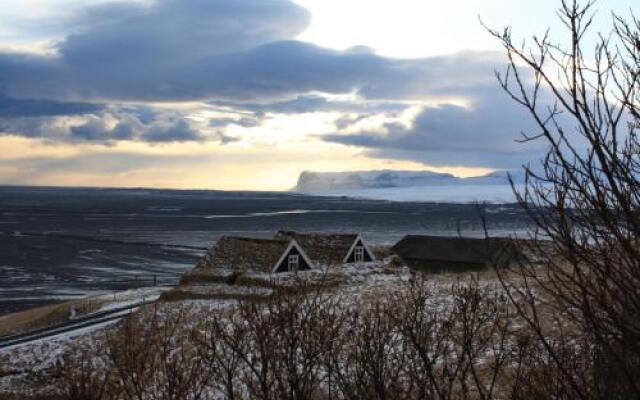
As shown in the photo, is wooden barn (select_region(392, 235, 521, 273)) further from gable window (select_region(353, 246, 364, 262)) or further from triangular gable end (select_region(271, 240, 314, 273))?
triangular gable end (select_region(271, 240, 314, 273))

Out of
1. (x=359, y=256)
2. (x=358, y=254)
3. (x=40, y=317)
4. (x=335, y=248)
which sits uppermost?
(x=335, y=248)

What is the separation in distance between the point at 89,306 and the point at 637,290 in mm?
46012

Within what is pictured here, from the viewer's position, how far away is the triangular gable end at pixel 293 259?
1711 inches

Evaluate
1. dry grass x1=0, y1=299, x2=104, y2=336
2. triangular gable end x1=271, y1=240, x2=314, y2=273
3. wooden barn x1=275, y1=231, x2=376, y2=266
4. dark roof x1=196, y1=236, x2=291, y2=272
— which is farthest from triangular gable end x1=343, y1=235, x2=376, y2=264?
dry grass x1=0, y1=299, x2=104, y2=336

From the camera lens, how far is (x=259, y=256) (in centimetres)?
4434

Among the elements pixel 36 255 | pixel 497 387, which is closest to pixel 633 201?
pixel 497 387

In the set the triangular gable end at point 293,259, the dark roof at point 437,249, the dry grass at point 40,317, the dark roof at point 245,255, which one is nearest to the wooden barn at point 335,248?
the triangular gable end at point 293,259

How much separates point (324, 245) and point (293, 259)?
3.79 metres

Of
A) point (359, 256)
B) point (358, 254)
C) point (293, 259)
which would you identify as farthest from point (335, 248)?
point (293, 259)

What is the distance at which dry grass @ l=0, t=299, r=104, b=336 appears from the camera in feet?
138

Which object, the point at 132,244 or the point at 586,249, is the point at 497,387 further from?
the point at 132,244

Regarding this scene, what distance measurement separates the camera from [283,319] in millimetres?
8625

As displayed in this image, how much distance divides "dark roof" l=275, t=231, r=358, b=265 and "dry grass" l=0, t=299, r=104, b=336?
47.9 ft

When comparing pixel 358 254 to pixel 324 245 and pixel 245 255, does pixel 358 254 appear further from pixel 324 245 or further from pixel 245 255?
pixel 245 255
